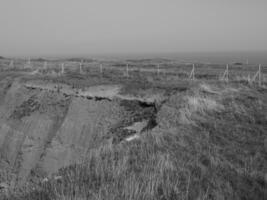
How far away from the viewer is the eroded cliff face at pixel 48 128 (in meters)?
14.9

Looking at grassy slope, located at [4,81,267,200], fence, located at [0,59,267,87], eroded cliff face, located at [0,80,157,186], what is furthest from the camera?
fence, located at [0,59,267,87]

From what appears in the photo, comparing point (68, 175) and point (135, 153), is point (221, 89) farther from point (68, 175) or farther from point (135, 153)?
point (68, 175)

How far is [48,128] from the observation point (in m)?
17.2

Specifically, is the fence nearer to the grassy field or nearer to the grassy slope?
the grassy field

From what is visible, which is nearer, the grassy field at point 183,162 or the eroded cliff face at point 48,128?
the grassy field at point 183,162

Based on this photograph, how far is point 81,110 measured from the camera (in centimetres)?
1627

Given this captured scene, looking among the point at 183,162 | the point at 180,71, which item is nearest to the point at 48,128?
the point at 183,162

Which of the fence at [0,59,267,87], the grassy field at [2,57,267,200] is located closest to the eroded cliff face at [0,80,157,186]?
the grassy field at [2,57,267,200]

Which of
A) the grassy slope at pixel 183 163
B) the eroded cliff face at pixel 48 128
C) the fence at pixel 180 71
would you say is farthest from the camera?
the fence at pixel 180 71

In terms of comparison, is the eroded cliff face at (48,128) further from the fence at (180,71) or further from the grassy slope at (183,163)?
the fence at (180,71)

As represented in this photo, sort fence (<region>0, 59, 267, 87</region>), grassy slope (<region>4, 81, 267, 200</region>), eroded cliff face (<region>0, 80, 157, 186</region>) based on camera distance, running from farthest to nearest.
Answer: fence (<region>0, 59, 267, 87</region>) → eroded cliff face (<region>0, 80, 157, 186</region>) → grassy slope (<region>4, 81, 267, 200</region>)

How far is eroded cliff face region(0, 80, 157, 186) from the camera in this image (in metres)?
14.9

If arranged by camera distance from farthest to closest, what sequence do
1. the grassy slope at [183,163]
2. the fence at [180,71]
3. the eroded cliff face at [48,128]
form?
the fence at [180,71]
the eroded cliff face at [48,128]
the grassy slope at [183,163]

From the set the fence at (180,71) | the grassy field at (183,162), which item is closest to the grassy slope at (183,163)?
the grassy field at (183,162)
